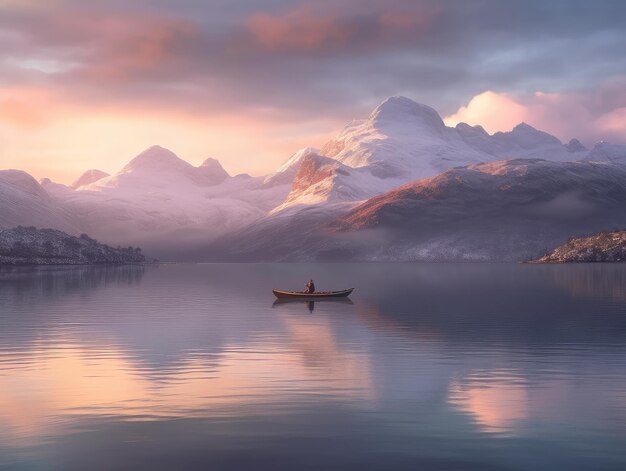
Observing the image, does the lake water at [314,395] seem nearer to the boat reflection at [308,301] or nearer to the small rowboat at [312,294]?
the small rowboat at [312,294]

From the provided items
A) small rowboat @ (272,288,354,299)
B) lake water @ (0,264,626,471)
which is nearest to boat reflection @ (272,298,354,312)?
small rowboat @ (272,288,354,299)

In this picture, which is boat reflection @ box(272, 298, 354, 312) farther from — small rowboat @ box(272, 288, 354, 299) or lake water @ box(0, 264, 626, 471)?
lake water @ box(0, 264, 626, 471)

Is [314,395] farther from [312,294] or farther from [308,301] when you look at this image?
[308,301]

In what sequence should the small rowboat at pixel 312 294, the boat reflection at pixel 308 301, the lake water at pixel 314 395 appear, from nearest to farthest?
the lake water at pixel 314 395 → the small rowboat at pixel 312 294 → the boat reflection at pixel 308 301

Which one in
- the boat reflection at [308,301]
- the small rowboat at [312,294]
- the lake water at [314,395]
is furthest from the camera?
the boat reflection at [308,301]

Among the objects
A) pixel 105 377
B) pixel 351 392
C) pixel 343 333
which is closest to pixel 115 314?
pixel 343 333

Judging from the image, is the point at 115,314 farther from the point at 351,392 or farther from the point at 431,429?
the point at 431,429

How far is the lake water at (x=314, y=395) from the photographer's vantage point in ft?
108

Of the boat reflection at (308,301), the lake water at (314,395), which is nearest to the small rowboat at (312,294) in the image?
the boat reflection at (308,301)

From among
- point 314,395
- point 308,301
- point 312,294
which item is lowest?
point 314,395

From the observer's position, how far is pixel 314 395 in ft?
149

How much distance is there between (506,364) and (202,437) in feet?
96.0

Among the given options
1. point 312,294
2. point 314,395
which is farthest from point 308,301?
point 314,395

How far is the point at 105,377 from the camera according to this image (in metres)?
52.1
